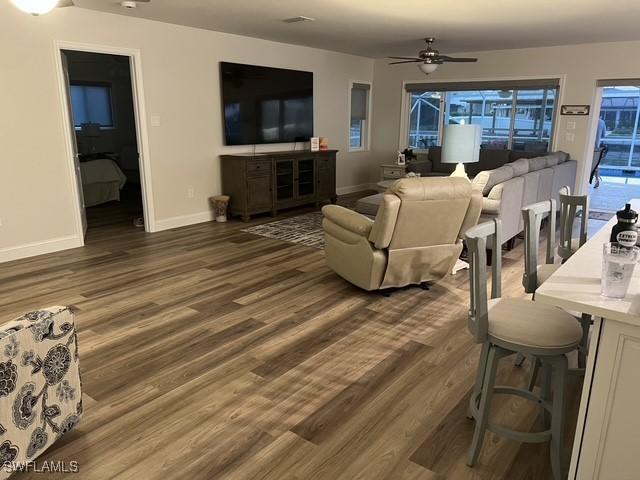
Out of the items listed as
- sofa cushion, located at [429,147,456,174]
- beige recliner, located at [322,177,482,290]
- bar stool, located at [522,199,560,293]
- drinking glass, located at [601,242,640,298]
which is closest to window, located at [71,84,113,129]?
sofa cushion, located at [429,147,456,174]

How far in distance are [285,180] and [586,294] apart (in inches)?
220

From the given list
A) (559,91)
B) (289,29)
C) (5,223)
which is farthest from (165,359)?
(559,91)

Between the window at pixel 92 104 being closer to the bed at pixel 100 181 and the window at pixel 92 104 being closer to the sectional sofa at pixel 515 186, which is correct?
the bed at pixel 100 181

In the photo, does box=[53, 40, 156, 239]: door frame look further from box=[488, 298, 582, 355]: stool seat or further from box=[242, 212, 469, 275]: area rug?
box=[488, 298, 582, 355]: stool seat

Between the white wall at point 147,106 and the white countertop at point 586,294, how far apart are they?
4.80 metres

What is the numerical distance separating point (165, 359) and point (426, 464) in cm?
163

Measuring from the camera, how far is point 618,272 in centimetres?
152

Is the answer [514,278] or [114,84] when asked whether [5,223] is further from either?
[114,84]

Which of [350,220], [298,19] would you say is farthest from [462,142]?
[298,19]

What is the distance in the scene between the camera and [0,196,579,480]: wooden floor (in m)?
2.04

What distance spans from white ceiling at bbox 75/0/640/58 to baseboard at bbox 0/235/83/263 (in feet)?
7.74

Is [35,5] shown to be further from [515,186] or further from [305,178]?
[305,178]

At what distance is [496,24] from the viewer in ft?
17.6

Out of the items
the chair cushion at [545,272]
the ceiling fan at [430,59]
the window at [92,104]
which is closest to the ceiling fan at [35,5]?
the chair cushion at [545,272]
